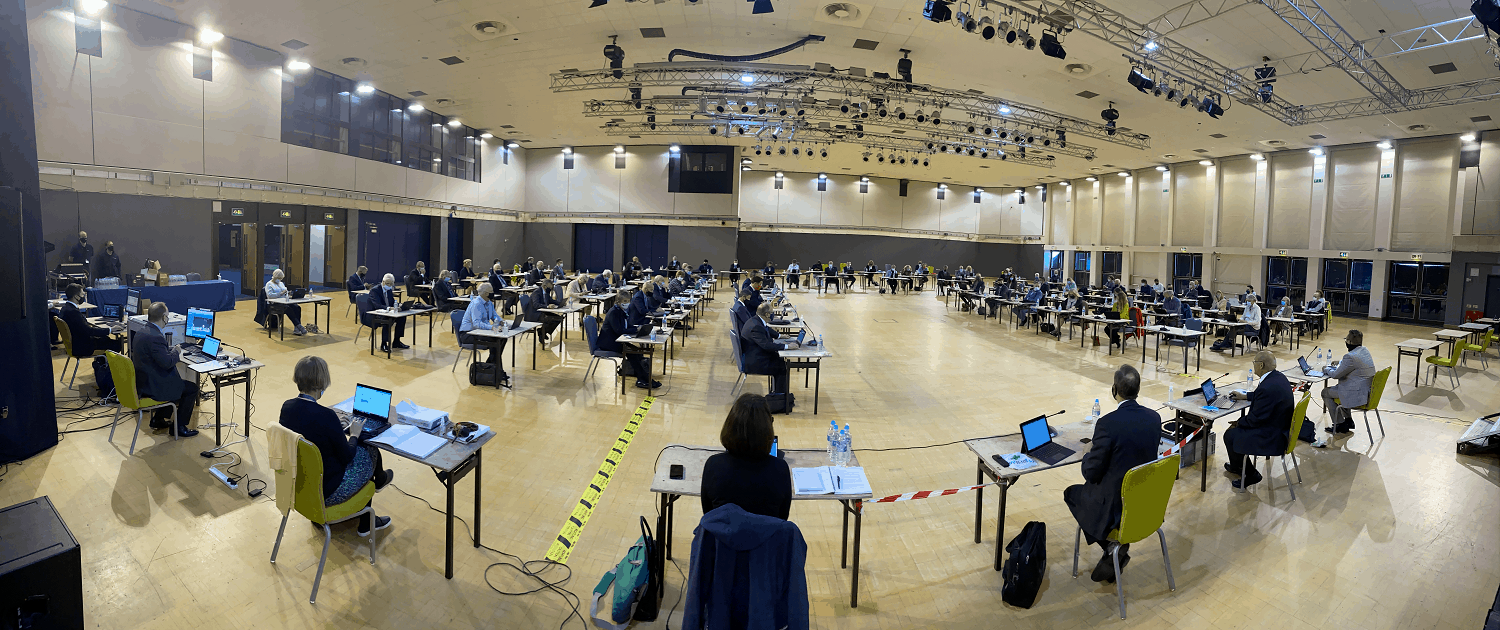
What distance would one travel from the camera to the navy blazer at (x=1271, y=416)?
16.3 ft

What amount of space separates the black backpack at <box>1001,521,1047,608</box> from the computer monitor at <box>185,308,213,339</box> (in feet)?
26.3

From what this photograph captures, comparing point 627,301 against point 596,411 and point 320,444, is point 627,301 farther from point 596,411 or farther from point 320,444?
point 320,444

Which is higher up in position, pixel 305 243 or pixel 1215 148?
pixel 1215 148

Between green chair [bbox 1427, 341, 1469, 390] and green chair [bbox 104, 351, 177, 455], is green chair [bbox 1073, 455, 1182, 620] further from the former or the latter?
green chair [bbox 1427, 341, 1469, 390]

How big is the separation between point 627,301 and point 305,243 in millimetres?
13884

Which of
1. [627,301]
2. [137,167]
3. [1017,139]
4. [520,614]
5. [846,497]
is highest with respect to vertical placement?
[1017,139]

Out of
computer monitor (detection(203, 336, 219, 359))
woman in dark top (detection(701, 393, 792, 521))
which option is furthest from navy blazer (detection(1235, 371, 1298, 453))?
computer monitor (detection(203, 336, 219, 359))

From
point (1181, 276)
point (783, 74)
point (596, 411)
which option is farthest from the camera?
point (1181, 276)

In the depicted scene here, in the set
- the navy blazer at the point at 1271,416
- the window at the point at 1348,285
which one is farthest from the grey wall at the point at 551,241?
the window at the point at 1348,285

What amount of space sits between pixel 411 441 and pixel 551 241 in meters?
25.0

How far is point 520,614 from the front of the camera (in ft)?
10.8

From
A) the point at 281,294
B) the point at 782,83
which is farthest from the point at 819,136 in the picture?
the point at 281,294

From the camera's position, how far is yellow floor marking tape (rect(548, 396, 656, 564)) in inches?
157

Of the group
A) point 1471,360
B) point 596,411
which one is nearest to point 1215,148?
point 1471,360
